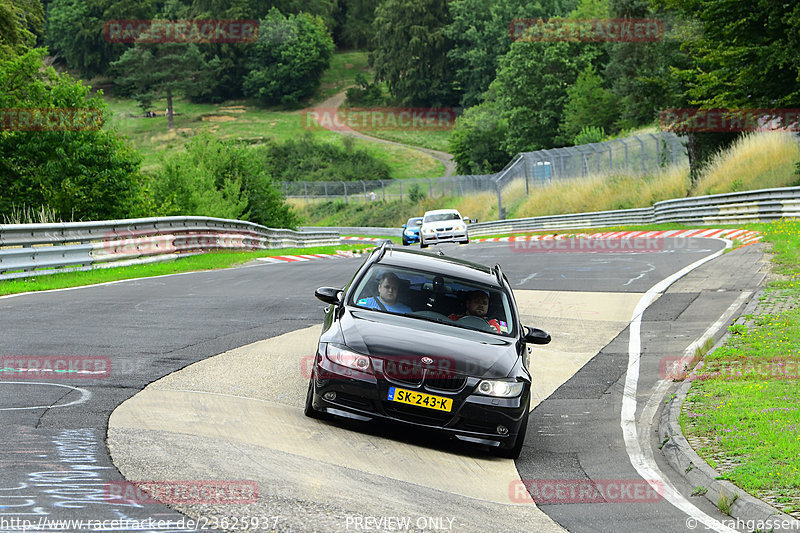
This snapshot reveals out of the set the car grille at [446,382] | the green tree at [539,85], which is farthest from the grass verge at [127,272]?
the green tree at [539,85]

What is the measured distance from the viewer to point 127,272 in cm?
2138

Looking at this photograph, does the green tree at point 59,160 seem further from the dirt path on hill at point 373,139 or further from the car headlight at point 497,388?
the dirt path on hill at point 373,139

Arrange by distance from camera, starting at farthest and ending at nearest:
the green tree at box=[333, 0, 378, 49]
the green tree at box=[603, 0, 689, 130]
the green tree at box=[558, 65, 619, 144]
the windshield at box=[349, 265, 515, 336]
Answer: the green tree at box=[333, 0, 378, 49] < the green tree at box=[558, 65, 619, 144] < the green tree at box=[603, 0, 689, 130] < the windshield at box=[349, 265, 515, 336]

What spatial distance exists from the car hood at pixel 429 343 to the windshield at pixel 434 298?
0.78ft

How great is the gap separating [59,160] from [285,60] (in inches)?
4926

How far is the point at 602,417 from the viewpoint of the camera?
9.73 m

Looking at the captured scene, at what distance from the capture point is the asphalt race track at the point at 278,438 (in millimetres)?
5773

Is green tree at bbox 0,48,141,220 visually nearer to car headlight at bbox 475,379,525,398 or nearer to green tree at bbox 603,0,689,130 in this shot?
car headlight at bbox 475,379,525,398

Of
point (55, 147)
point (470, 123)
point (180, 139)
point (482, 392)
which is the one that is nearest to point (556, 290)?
point (482, 392)

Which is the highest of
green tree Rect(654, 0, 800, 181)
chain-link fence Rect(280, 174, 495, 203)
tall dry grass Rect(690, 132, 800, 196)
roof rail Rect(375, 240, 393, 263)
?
green tree Rect(654, 0, 800, 181)

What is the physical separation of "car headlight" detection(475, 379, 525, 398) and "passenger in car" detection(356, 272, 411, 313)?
4.65ft

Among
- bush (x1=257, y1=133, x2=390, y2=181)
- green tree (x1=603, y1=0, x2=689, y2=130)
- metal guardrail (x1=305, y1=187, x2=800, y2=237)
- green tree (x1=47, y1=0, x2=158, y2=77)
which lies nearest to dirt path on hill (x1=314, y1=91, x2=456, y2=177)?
bush (x1=257, y1=133, x2=390, y2=181)

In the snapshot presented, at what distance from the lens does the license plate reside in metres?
7.78

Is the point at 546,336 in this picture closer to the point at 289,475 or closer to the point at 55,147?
the point at 289,475
